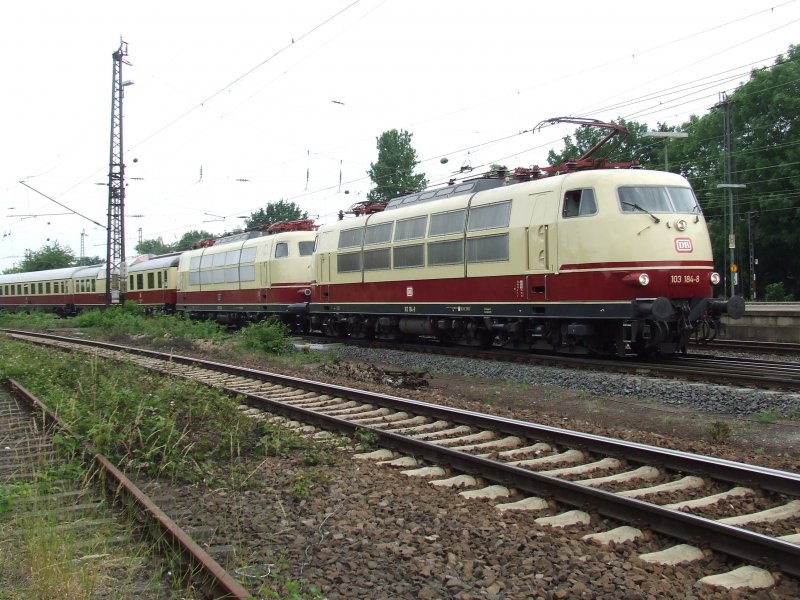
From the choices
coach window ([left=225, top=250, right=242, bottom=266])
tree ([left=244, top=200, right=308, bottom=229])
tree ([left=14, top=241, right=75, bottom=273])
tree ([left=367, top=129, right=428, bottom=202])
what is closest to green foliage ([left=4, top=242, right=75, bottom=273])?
tree ([left=14, top=241, right=75, bottom=273])

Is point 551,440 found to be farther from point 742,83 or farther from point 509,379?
point 742,83

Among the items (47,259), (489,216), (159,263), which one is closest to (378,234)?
(489,216)

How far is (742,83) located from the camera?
47.9 metres

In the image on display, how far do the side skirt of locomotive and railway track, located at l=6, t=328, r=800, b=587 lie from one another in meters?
5.06

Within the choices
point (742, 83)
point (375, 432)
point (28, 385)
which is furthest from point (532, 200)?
point (742, 83)

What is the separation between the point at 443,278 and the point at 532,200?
10.5ft

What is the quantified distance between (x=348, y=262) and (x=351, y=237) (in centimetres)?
69

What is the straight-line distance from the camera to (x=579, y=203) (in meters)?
12.8

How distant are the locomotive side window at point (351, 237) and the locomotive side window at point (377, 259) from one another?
0.56 metres

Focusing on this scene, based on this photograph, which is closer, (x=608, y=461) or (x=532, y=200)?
(x=608, y=461)

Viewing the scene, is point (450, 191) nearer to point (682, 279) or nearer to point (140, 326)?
point (682, 279)

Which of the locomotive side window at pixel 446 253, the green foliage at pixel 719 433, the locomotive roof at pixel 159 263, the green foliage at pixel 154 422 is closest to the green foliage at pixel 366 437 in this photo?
the green foliage at pixel 154 422

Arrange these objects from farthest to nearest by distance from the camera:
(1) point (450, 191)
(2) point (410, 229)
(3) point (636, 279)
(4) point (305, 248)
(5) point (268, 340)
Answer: (4) point (305, 248), (5) point (268, 340), (2) point (410, 229), (1) point (450, 191), (3) point (636, 279)

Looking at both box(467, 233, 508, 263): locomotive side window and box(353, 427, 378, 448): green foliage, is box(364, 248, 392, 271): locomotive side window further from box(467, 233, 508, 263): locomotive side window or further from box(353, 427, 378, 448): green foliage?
box(353, 427, 378, 448): green foliage
